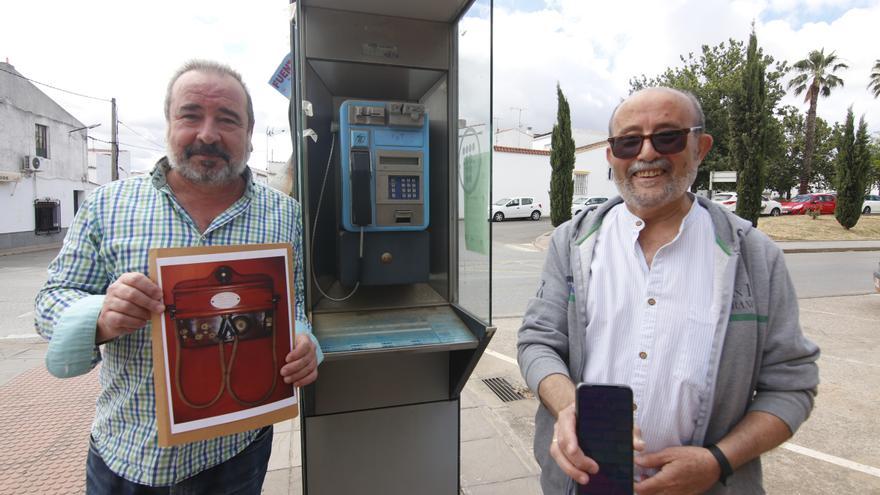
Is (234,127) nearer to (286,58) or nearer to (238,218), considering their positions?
(238,218)

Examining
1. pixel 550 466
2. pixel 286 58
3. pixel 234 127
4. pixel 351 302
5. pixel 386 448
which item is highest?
pixel 286 58

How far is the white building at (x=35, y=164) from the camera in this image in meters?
14.2

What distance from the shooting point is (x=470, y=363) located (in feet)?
6.68

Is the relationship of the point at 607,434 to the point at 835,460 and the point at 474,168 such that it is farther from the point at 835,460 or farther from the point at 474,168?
the point at 835,460

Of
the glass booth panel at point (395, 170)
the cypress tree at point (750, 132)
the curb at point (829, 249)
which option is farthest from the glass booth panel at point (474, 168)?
the cypress tree at point (750, 132)

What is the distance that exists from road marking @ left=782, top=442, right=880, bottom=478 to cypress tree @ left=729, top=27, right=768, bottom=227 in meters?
12.8

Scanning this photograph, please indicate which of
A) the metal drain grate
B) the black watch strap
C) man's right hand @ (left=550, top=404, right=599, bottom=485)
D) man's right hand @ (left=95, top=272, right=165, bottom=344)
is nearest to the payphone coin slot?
man's right hand @ (left=95, top=272, right=165, bottom=344)

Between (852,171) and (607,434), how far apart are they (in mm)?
20011

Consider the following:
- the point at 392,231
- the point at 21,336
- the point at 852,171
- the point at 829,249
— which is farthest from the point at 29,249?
the point at 852,171

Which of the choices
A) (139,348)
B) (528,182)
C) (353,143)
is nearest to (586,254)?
(139,348)

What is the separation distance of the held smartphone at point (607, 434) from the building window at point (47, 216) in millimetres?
19598

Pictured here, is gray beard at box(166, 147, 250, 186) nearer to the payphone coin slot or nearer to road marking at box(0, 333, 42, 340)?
the payphone coin slot

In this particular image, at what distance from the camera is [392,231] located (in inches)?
95.6

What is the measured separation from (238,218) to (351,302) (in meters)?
1.18
